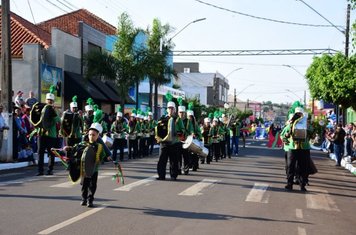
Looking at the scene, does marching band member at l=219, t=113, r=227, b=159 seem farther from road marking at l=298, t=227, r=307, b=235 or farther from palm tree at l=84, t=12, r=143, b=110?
road marking at l=298, t=227, r=307, b=235

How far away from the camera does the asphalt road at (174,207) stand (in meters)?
7.90

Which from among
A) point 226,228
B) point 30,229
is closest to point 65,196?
point 30,229

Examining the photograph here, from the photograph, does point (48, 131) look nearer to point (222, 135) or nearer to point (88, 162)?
point (88, 162)

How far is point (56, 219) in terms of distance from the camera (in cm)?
819

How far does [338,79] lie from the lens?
2123 cm

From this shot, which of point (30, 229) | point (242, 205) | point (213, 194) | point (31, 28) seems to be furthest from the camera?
point (31, 28)

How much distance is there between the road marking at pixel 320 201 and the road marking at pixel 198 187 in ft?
7.59

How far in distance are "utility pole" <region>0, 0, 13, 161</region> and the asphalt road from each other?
144 inches

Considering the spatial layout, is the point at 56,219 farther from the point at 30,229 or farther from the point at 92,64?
the point at 92,64

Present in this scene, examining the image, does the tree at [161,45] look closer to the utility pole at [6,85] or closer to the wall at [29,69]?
the wall at [29,69]

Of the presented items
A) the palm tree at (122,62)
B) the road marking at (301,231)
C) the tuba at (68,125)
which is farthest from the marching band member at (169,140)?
the palm tree at (122,62)

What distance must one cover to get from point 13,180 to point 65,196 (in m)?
3.29

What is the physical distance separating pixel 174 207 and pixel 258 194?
2.94m

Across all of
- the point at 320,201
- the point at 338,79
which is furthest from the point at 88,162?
the point at 338,79
